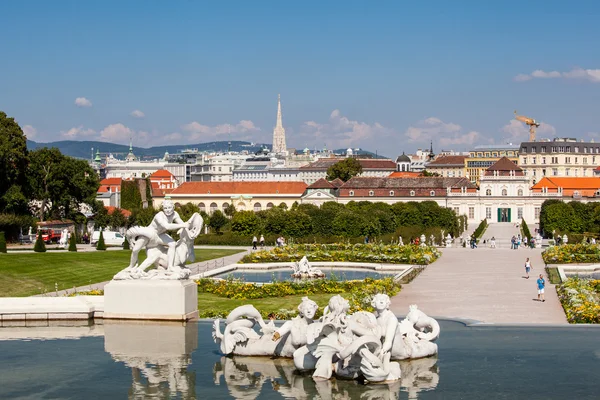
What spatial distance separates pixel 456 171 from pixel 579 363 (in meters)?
177

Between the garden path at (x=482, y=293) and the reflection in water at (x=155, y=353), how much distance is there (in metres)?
7.34

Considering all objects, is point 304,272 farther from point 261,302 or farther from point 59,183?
point 59,183

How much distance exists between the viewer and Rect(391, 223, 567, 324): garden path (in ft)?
86.7

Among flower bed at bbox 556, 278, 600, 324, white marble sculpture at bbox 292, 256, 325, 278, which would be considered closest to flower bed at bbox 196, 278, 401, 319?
flower bed at bbox 556, 278, 600, 324

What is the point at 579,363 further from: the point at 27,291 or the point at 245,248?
the point at 245,248

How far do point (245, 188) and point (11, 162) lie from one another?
205ft

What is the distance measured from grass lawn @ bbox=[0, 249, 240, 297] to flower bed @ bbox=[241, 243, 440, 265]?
7.09 m

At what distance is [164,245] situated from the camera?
21.0 m

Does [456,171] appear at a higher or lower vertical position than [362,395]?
higher

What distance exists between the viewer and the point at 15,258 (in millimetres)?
39531

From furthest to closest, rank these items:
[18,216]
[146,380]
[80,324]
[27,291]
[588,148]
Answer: [588,148] < [18,216] < [27,291] < [80,324] < [146,380]

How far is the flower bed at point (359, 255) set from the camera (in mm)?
46875

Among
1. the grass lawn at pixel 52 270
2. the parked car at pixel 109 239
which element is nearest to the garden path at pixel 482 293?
the grass lawn at pixel 52 270

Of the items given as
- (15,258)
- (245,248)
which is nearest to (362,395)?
(15,258)
